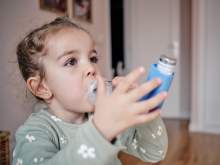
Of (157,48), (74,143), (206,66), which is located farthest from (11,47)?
(157,48)

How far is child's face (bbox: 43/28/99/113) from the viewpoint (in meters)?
0.60

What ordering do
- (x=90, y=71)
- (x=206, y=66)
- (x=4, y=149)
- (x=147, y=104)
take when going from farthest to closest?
(x=206, y=66) → (x=4, y=149) → (x=90, y=71) → (x=147, y=104)

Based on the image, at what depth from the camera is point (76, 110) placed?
646mm

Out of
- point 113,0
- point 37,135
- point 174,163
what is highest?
point 113,0

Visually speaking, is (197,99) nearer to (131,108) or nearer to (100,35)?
(100,35)

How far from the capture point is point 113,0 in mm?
4363

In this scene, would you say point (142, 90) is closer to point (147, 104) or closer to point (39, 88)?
point (147, 104)

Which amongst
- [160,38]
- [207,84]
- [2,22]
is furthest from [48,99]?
[160,38]

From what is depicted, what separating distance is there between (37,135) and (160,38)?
11.9 ft

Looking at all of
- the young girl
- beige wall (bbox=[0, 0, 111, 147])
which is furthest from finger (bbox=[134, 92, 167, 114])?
beige wall (bbox=[0, 0, 111, 147])

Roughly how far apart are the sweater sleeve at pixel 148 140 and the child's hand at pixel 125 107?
0.25 m

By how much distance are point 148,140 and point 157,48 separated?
3481mm

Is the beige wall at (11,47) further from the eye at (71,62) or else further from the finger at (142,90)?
the finger at (142,90)

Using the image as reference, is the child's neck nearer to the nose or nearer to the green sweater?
the green sweater
